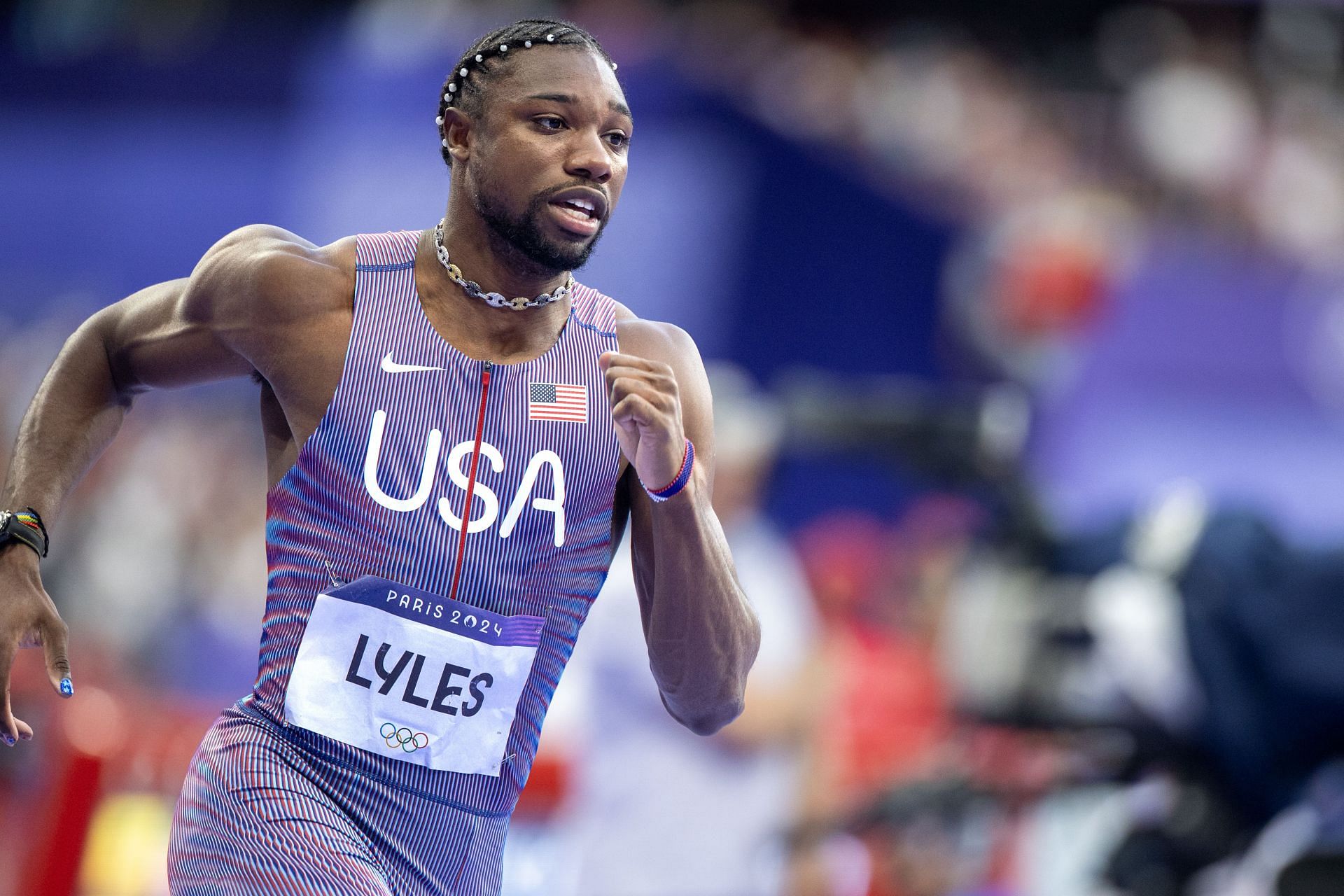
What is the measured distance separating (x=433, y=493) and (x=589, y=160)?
2.19ft

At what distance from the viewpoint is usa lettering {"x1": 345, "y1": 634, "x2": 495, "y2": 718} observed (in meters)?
2.74

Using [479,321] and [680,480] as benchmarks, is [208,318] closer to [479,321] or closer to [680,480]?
[479,321]

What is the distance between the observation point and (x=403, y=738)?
108 inches

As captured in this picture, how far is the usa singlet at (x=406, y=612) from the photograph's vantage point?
8.95ft

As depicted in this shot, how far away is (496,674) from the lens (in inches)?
111

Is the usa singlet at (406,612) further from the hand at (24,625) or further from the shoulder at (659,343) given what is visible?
the hand at (24,625)

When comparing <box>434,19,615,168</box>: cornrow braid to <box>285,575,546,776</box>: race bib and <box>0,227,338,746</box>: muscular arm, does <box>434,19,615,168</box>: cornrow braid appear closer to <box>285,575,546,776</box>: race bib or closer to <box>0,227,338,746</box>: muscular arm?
<box>0,227,338,746</box>: muscular arm

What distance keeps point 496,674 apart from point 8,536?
0.94 m

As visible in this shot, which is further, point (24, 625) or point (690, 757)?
point (690, 757)

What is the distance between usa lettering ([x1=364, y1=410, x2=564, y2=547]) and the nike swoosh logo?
0.08 m

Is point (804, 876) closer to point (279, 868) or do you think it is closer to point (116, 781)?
point (116, 781)

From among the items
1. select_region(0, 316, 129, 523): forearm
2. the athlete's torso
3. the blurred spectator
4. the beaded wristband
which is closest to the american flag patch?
the athlete's torso

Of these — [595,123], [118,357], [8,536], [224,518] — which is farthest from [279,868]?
[224,518]

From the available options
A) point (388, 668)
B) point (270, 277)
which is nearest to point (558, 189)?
point (270, 277)
